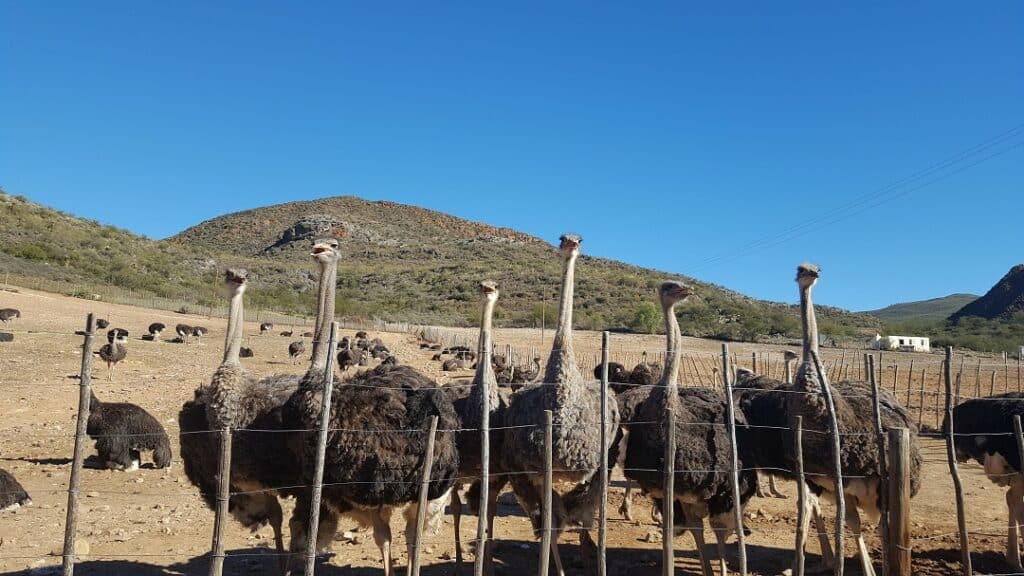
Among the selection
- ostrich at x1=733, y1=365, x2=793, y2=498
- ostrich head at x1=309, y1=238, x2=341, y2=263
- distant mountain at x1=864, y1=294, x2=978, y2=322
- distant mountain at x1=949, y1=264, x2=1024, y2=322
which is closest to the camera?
ostrich at x1=733, y1=365, x2=793, y2=498

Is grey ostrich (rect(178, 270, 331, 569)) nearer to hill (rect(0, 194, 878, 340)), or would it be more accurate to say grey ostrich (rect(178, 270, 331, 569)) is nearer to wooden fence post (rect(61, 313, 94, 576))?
wooden fence post (rect(61, 313, 94, 576))

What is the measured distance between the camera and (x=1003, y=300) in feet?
193

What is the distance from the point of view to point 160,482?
30.2 ft

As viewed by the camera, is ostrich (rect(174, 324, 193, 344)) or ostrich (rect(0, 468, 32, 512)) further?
ostrich (rect(174, 324, 193, 344))

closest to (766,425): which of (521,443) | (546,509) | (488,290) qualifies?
(521,443)

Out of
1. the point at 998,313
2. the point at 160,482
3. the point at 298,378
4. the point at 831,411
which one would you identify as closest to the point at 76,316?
the point at 160,482

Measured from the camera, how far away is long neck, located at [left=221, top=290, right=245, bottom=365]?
6.47 m

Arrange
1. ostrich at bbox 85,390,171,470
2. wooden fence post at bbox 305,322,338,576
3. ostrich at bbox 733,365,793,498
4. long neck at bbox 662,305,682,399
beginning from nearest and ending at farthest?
wooden fence post at bbox 305,322,338,576, long neck at bbox 662,305,682,399, ostrich at bbox 733,365,793,498, ostrich at bbox 85,390,171,470

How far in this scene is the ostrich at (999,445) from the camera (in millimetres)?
6902

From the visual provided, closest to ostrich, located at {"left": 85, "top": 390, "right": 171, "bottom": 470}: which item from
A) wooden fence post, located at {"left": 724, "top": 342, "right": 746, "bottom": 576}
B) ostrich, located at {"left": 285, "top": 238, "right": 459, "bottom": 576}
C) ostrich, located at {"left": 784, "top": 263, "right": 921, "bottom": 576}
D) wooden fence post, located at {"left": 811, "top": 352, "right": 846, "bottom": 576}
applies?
ostrich, located at {"left": 285, "top": 238, "right": 459, "bottom": 576}

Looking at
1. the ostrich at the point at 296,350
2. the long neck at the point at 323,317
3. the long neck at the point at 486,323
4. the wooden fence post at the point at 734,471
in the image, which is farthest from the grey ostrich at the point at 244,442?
the ostrich at the point at 296,350

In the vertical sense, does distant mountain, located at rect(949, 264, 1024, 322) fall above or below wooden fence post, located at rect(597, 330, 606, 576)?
above

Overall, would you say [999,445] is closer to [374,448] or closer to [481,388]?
[481,388]

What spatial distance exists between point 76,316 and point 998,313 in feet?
187
